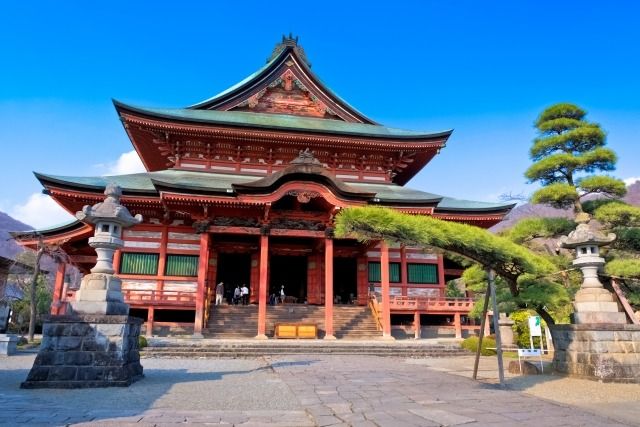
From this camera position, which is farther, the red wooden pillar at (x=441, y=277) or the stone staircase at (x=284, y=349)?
the red wooden pillar at (x=441, y=277)

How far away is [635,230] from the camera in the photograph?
12.2 meters

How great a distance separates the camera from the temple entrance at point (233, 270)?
24875 mm

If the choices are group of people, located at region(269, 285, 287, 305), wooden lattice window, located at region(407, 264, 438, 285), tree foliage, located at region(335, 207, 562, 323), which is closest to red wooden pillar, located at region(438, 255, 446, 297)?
wooden lattice window, located at region(407, 264, 438, 285)

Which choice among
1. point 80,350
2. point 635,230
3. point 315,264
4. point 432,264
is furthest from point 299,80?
point 80,350

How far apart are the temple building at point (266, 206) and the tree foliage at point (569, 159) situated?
630cm

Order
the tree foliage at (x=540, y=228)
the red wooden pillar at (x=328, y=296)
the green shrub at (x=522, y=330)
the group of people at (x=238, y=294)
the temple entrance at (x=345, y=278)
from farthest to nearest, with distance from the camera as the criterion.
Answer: the temple entrance at (x=345, y=278), the group of people at (x=238, y=294), the green shrub at (x=522, y=330), the red wooden pillar at (x=328, y=296), the tree foliage at (x=540, y=228)

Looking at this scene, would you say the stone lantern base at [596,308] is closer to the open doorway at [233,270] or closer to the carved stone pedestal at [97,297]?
the carved stone pedestal at [97,297]

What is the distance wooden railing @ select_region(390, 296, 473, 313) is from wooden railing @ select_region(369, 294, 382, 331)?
0.67 meters

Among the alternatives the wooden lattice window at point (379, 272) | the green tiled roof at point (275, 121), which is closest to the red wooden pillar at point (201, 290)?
the green tiled roof at point (275, 121)

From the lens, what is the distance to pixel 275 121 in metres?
24.9

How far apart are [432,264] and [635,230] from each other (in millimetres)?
11421

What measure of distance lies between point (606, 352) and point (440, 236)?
5.23 meters

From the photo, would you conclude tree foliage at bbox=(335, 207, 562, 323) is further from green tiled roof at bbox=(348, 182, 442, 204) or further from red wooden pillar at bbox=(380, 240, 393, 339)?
green tiled roof at bbox=(348, 182, 442, 204)

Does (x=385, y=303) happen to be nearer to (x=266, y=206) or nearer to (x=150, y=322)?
(x=266, y=206)
